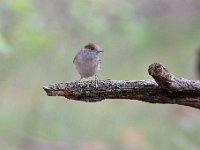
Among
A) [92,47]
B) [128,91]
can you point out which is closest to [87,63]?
[92,47]

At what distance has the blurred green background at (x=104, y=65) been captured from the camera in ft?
24.4

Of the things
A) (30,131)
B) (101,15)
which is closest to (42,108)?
(30,131)

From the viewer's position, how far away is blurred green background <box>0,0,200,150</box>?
24.4 ft

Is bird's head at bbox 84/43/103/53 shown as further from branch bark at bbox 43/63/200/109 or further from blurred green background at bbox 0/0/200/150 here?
blurred green background at bbox 0/0/200/150

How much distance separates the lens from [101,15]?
763cm

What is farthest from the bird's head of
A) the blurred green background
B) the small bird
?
the blurred green background

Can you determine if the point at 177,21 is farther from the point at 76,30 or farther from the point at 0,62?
the point at 0,62

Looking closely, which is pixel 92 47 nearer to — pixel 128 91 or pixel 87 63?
pixel 87 63

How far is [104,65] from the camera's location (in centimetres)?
962

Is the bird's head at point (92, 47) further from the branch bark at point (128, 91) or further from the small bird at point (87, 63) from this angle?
the branch bark at point (128, 91)

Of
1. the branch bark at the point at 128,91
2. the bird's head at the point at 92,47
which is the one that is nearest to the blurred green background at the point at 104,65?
the bird's head at the point at 92,47

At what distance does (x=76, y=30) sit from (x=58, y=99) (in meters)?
1.17

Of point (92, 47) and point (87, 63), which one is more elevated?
point (92, 47)

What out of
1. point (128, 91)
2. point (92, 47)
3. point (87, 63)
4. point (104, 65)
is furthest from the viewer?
point (104, 65)
